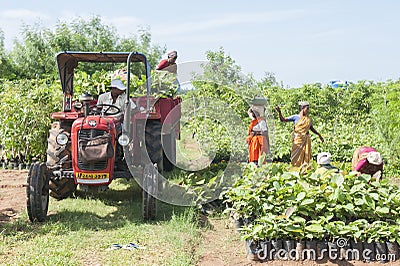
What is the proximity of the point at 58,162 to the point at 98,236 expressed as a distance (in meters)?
1.22

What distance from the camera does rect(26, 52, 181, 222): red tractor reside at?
511cm

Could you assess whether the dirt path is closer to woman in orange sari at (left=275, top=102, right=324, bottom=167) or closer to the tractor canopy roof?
the tractor canopy roof

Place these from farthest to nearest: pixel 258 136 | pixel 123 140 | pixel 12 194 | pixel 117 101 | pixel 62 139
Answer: pixel 258 136
pixel 12 194
pixel 117 101
pixel 62 139
pixel 123 140

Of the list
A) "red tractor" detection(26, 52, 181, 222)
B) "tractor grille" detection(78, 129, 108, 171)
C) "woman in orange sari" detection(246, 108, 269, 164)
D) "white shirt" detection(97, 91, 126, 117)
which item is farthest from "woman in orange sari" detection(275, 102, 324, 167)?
"tractor grille" detection(78, 129, 108, 171)

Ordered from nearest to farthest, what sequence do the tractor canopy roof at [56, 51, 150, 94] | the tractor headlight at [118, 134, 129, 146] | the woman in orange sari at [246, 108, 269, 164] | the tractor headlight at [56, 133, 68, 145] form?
the tractor headlight at [118, 134, 129, 146]
the tractor headlight at [56, 133, 68, 145]
the tractor canopy roof at [56, 51, 150, 94]
the woman in orange sari at [246, 108, 269, 164]

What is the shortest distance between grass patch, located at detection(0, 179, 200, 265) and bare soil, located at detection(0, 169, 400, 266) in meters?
0.14

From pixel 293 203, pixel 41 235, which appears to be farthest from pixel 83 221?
pixel 293 203

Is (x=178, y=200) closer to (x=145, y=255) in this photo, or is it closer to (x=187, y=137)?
(x=145, y=255)

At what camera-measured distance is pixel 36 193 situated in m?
5.05

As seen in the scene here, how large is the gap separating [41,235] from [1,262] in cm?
78

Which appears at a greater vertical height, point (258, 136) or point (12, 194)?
point (258, 136)

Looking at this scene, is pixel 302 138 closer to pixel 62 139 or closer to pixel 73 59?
pixel 73 59

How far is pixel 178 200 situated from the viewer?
20.0ft

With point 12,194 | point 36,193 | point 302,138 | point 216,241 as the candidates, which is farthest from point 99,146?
point 302,138
